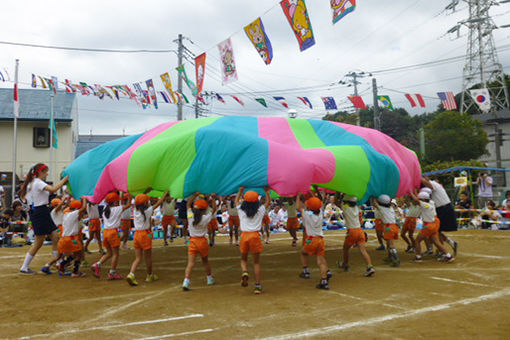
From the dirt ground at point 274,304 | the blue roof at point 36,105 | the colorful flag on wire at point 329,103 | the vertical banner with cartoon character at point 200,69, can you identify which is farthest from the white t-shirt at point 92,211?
the blue roof at point 36,105

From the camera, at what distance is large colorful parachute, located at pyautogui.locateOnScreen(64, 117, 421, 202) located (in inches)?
249

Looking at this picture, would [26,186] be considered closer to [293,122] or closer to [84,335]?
[84,335]

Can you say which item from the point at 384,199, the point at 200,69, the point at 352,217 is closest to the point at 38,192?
the point at 352,217

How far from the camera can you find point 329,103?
15.7 metres

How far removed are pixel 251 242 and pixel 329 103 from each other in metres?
11.0

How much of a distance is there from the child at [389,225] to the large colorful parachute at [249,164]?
391 millimetres

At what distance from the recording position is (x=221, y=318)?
4480 mm

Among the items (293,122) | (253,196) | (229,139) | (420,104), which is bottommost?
(253,196)

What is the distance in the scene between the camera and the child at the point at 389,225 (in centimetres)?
751

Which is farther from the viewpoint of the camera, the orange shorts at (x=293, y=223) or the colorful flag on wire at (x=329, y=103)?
the colorful flag on wire at (x=329, y=103)

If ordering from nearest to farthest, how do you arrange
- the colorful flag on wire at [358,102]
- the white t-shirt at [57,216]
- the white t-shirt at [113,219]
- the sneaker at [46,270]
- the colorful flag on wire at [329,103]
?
the white t-shirt at [113,219] → the sneaker at [46,270] → the white t-shirt at [57,216] → the colorful flag on wire at [329,103] → the colorful flag on wire at [358,102]

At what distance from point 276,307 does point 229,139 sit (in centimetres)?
296

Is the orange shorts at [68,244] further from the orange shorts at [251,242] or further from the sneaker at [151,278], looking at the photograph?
the orange shorts at [251,242]

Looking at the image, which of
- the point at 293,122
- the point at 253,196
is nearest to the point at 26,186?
the point at 253,196
